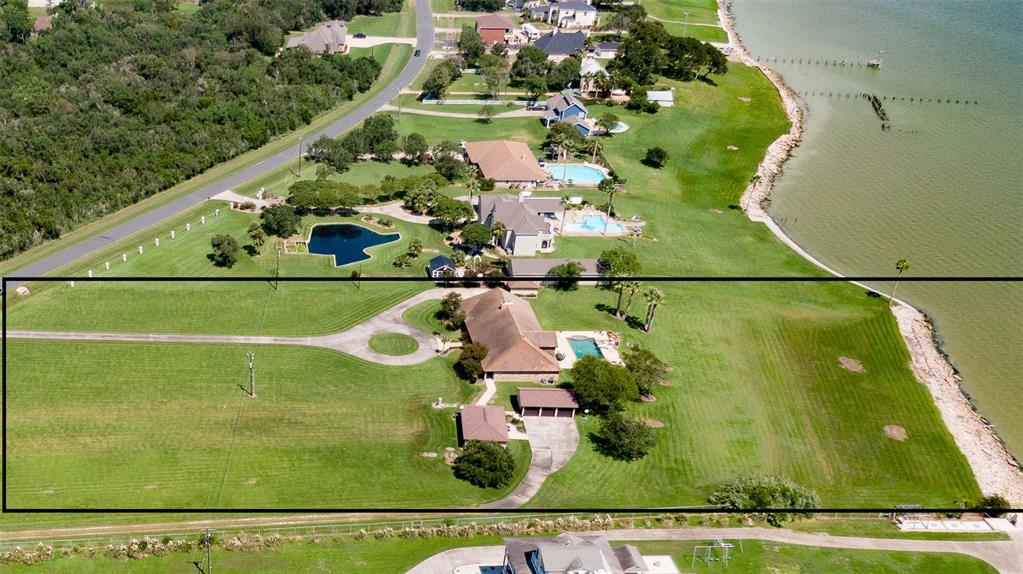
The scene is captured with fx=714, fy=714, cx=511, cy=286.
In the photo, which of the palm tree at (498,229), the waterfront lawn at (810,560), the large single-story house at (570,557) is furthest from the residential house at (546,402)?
the palm tree at (498,229)

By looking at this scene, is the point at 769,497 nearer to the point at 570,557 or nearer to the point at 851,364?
the point at 570,557

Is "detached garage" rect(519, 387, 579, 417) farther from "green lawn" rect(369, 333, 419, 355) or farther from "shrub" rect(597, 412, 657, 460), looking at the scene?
"green lawn" rect(369, 333, 419, 355)

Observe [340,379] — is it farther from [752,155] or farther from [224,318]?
[752,155]

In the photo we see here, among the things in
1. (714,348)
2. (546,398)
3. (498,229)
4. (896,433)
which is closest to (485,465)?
(546,398)

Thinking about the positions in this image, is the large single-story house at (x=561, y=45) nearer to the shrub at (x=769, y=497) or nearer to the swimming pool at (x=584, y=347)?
the swimming pool at (x=584, y=347)

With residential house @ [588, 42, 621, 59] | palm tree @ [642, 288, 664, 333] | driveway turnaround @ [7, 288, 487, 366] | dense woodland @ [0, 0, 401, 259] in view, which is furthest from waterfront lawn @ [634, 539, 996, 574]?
residential house @ [588, 42, 621, 59]

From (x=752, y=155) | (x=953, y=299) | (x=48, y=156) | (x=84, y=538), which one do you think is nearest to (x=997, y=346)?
(x=953, y=299)
